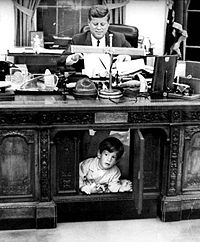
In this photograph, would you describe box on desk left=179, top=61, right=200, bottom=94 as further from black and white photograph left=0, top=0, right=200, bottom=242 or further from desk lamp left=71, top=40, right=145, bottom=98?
desk lamp left=71, top=40, right=145, bottom=98

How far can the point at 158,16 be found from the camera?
25.7 ft

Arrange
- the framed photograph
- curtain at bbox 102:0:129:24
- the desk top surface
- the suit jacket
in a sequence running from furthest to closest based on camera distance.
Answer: curtain at bbox 102:0:129:24 → the framed photograph → the suit jacket → the desk top surface

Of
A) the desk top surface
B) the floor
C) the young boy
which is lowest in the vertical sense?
the floor

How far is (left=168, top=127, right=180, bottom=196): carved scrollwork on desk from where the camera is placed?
3090 mm

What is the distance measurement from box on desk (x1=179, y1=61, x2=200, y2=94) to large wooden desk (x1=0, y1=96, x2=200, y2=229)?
0.86 ft

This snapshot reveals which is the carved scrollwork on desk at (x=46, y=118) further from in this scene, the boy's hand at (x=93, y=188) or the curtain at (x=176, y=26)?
the curtain at (x=176, y=26)

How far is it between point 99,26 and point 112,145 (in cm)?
100

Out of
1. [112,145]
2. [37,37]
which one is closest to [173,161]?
[112,145]

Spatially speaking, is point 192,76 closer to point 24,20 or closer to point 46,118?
point 46,118

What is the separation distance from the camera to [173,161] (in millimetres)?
3133

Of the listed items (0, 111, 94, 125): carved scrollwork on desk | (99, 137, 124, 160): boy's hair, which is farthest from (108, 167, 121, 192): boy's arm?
(0, 111, 94, 125): carved scrollwork on desk

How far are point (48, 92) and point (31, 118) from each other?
1.15ft

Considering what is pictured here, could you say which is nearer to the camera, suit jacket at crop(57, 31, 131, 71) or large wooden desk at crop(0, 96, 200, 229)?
large wooden desk at crop(0, 96, 200, 229)

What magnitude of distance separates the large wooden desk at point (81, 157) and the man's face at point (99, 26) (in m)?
0.76
